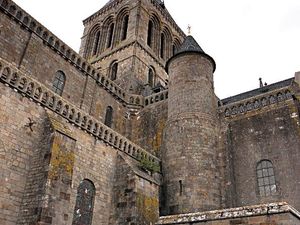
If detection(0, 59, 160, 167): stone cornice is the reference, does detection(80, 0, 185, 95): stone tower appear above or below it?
above

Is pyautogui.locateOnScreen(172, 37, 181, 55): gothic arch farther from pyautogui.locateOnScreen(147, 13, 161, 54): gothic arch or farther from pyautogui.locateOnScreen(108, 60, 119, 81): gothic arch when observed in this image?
pyautogui.locateOnScreen(108, 60, 119, 81): gothic arch

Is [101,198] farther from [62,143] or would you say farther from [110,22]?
[110,22]

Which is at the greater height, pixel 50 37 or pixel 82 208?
pixel 50 37

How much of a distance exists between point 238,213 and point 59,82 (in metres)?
14.3

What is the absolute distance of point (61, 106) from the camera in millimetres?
13430

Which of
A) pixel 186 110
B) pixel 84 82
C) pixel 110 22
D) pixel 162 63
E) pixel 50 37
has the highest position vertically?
pixel 110 22

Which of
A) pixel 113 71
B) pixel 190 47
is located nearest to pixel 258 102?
pixel 190 47

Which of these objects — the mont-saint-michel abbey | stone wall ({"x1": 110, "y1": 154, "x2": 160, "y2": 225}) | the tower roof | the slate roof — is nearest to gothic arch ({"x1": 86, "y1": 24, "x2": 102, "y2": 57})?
the mont-saint-michel abbey

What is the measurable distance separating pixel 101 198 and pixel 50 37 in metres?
9.92

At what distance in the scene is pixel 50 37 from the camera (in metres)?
18.5

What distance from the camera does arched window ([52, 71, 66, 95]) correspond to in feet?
59.8

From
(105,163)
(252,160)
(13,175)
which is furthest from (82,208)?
(252,160)

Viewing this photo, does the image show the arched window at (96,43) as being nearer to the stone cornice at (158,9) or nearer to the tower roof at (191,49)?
the stone cornice at (158,9)

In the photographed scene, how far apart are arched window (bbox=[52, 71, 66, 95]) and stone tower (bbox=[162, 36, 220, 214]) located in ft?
20.6
